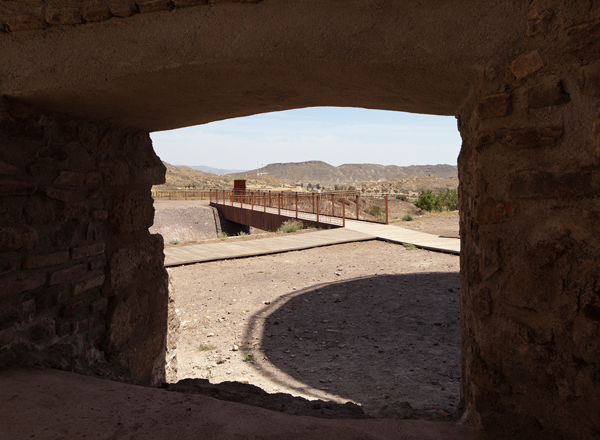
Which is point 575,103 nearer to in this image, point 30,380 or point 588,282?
point 588,282

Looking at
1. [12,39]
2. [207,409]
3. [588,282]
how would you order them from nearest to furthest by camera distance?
[588,282] → [207,409] → [12,39]

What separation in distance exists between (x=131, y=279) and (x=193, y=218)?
16.7 m

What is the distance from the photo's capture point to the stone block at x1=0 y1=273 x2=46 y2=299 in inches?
80.9

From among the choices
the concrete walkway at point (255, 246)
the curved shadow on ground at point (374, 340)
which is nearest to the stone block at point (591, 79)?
the curved shadow on ground at point (374, 340)

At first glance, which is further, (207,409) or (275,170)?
(275,170)

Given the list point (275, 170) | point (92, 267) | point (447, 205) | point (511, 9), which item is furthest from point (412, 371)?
point (275, 170)

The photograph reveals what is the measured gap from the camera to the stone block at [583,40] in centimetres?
142

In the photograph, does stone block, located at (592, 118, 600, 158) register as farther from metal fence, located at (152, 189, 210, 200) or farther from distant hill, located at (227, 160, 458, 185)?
distant hill, located at (227, 160, 458, 185)

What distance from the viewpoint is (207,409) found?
1.80 meters

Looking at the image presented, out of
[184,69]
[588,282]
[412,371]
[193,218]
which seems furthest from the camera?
[193,218]

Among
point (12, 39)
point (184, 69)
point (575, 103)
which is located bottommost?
point (575, 103)

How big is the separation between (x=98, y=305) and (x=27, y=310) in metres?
0.44

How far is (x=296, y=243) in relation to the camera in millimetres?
9766

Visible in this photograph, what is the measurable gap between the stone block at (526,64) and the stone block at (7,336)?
8.00ft
